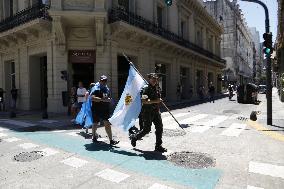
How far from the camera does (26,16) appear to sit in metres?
17.9

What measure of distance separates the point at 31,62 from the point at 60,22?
5.00 m

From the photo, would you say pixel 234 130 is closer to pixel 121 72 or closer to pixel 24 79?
pixel 121 72

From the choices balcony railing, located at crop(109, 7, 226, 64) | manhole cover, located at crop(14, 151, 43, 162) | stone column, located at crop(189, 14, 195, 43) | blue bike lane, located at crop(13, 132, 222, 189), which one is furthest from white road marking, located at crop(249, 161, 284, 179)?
stone column, located at crop(189, 14, 195, 43)

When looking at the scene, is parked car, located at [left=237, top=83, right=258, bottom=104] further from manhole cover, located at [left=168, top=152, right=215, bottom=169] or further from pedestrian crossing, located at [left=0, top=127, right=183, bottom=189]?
pedestrian crossing, located at [left=0, top=127, right=183, bottom=189]

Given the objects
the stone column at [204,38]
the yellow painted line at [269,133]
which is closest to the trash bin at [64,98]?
the yellow painted line at [269,133]

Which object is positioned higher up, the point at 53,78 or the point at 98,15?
the point at 98,15

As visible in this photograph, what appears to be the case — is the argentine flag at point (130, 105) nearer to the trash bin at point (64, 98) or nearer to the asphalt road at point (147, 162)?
the asphalt road at point (147, 162)

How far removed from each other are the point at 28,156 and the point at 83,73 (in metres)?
11.5

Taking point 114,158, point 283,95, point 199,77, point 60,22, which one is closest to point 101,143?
point 114,158

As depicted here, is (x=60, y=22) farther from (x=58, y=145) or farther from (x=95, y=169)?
(x=95, y=169)

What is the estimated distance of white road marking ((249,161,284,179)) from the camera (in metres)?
5.30

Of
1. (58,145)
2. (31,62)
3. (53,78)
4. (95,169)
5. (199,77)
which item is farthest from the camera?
(199,77)

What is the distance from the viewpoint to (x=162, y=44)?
905 inches

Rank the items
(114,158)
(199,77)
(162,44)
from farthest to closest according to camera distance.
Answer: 1. (199,77)
2. (162,44)
3. (114,158)
